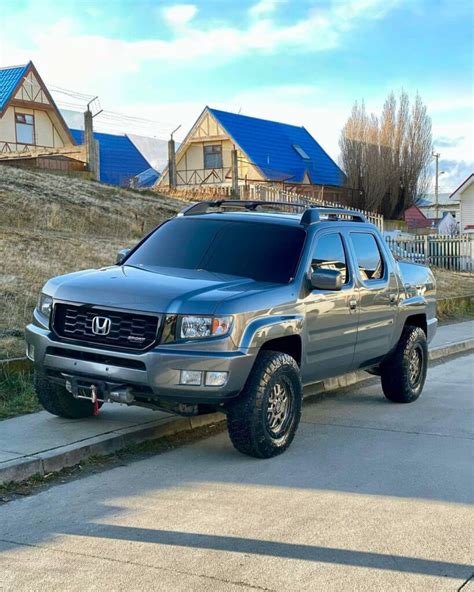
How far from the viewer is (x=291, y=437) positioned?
679 centimetres

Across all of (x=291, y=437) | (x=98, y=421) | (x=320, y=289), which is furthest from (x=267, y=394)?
(x=98, y=421)

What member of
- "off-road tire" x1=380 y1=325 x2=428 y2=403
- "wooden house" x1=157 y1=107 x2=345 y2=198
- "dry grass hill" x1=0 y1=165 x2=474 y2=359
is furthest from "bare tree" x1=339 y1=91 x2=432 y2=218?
"off-road tire" x1=380 y1=325 x2=428 y2=403

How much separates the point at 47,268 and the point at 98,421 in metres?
5.61

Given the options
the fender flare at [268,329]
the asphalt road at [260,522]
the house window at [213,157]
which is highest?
the house window at [213,157]

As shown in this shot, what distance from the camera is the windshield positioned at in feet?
23.6

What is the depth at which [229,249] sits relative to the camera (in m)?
7.39

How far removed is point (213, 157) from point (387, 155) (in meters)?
9.77

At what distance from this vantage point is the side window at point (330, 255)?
7488mm

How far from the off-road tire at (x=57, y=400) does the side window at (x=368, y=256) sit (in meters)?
3.05

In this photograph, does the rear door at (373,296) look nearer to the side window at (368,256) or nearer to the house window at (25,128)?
the side window at (368,256)

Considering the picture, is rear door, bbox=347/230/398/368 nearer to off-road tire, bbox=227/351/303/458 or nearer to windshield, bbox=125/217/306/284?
windshield, bbox=125/217/306/284

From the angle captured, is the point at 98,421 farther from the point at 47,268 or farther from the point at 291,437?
the point at 47,268

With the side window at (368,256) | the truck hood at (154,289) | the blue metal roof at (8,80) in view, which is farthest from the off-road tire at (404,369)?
the blue metal roof at (8,80)

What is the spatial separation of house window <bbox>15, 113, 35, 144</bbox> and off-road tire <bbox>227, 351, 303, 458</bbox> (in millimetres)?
38220
